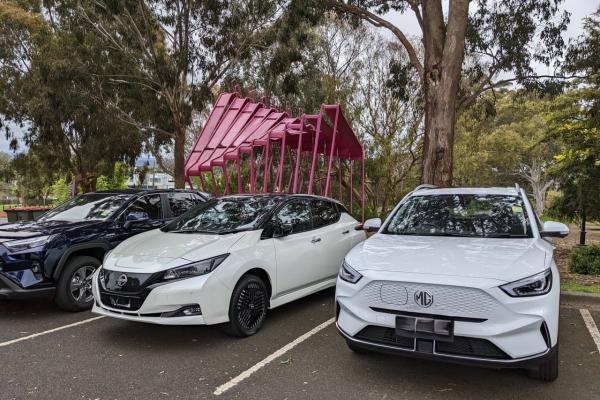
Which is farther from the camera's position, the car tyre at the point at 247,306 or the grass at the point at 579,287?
the grass at the point at 579,287

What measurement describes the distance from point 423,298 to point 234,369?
5.85 feet

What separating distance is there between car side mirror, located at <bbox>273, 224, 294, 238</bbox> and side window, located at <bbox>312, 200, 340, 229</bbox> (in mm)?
640

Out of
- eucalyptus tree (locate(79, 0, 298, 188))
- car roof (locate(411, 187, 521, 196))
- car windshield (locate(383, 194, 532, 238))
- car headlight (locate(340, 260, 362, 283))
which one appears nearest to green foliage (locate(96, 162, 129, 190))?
eucalyptus tree (locate(79, 0, 298, 188))

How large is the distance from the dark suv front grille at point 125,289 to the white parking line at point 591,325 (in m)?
4.48

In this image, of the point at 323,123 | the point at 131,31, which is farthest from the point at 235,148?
the point at 131,31

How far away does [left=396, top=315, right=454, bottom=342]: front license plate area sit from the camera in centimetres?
337

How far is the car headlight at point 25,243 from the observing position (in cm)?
543

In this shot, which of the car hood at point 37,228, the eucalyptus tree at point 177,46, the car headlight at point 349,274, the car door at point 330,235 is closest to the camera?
the car headlight at point 349,274

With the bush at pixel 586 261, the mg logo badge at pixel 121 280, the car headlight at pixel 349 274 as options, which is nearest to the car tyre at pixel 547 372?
the car headlight at pixel 349 274

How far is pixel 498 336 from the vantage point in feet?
10.7

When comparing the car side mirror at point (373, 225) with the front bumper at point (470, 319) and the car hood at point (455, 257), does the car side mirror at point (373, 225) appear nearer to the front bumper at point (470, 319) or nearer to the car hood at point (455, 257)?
the car hood at point (455, 257)

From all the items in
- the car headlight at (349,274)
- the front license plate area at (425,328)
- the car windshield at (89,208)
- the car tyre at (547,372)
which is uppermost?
the car windshield at (89,208)

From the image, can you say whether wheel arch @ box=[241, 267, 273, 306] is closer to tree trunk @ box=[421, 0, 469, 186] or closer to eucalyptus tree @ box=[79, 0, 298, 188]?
tree trunk @ box=[421, 0, 469, 186]

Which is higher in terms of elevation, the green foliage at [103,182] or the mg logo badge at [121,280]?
the green foliage at [103,182]
